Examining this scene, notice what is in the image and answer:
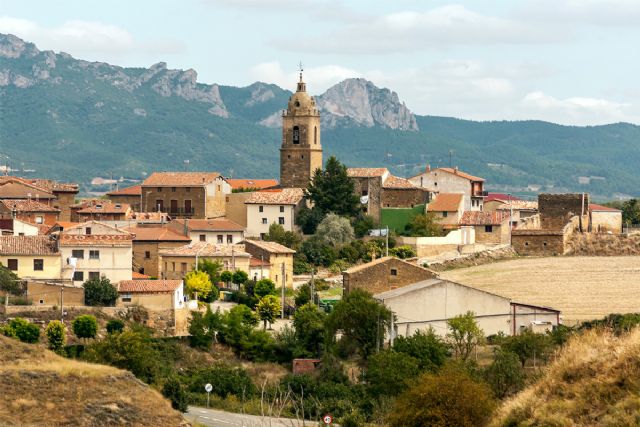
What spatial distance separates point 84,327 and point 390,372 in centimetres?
1126

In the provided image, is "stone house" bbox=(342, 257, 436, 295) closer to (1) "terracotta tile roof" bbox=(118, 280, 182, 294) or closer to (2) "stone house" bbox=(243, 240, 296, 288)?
(2) "stone house" bbox=(243, 240, 296, 288)

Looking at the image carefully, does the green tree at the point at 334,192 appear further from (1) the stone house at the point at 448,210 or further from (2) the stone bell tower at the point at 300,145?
(2) the stone bell tower at the point at 300,145

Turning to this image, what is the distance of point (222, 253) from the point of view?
6412cm

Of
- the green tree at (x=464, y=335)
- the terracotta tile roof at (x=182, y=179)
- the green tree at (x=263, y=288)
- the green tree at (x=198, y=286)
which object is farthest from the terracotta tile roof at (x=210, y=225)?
the green tree at (x=464, y=335)

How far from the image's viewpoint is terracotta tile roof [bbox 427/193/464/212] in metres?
75.2

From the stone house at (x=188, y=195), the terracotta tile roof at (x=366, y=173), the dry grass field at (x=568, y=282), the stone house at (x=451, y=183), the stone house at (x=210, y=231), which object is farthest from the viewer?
the stone house at (x=451, y=183)

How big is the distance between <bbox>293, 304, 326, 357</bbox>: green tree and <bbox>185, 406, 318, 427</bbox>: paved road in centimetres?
854

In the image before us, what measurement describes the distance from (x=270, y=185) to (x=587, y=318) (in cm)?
3109

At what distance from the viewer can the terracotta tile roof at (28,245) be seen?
5706 cm

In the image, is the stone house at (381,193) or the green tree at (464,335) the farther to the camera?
the stone house at (381,193)

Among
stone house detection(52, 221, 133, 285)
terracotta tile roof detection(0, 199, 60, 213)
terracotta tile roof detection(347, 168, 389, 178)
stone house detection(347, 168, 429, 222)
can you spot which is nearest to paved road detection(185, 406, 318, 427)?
stone house detection(52, 221, 133, 285)

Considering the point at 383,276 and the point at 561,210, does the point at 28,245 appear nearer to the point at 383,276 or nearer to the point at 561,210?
the point at 383,276

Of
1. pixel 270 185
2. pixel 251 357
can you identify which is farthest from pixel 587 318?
pixel 270 185

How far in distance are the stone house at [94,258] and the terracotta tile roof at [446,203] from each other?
21.7m
